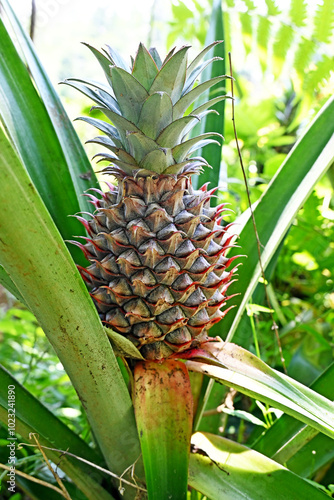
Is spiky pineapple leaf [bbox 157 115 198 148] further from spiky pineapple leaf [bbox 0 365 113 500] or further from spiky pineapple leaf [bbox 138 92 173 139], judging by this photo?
spiky pineapple leaf [bbox 0 365 113 500]

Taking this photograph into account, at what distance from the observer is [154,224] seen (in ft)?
2.09

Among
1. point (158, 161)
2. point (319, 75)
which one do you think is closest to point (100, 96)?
point (158, 161)

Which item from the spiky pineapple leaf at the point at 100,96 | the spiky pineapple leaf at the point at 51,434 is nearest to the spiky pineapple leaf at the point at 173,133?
the spiky pineapple leaf at the point at 100,96

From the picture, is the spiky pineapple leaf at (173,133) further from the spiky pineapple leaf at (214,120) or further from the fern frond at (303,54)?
the fern frond at (303,54)

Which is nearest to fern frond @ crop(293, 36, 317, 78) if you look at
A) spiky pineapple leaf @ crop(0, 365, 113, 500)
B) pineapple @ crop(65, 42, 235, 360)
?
pineapple @ crop(65, 42, 235, 360)

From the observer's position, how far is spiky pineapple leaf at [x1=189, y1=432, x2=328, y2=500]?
2.08ft

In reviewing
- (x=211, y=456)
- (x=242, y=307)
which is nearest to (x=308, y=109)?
(x=242, y=307)

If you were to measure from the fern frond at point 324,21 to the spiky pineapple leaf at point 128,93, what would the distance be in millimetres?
808

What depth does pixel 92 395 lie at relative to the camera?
2.02ft

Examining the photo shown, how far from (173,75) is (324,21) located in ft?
2.66

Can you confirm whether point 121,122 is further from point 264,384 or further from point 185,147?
point 264,384

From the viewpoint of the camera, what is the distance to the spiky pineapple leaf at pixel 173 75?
0.60 meters

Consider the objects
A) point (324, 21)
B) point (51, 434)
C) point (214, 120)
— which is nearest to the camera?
point (51, 434)

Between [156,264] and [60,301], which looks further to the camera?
[156,264]
